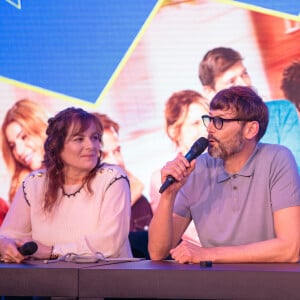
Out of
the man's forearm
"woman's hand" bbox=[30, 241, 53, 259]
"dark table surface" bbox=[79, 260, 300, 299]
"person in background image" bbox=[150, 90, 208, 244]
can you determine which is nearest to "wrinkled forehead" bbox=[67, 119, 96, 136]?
"woman's hand" bbox=[30, 241, 53, 259]

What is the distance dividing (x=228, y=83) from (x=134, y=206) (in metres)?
0.86

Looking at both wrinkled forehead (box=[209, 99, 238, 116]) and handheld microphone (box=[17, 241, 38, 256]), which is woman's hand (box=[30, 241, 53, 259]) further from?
wrinkled forehead (box=[209, 99, 238, 116])

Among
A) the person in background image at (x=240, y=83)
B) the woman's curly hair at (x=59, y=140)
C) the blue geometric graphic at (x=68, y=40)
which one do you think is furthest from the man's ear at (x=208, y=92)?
the woman's curly hair at (x=59, y=140)

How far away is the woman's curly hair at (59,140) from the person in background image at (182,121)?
788 mm

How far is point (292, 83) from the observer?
3.88m

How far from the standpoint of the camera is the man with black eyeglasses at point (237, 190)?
9.01ft

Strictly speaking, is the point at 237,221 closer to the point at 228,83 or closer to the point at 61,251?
the point at 61,251

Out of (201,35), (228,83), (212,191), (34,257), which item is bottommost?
(34,257)

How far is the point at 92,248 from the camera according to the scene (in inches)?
119

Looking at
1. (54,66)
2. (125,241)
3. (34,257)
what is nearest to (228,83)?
(54,66)

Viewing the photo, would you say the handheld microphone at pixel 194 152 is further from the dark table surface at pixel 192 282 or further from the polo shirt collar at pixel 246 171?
the dark table surface at pixel 192 282

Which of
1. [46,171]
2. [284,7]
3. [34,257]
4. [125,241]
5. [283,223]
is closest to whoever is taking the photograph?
[283,223]

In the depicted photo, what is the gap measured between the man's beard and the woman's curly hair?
0.65 m

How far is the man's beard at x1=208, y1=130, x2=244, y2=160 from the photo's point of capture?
2805 mm
